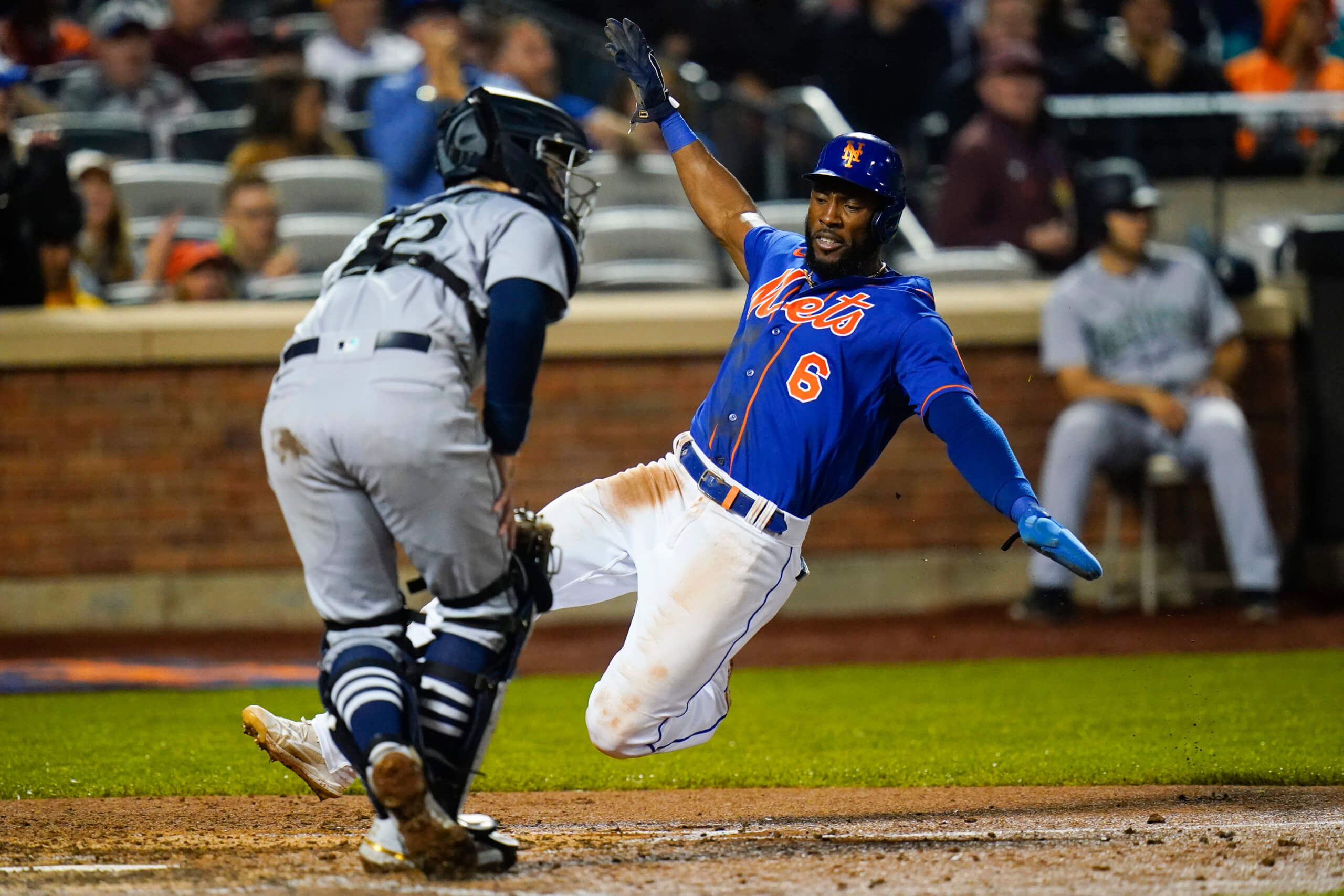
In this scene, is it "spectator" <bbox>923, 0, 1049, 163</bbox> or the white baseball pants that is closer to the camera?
the white baseball pants

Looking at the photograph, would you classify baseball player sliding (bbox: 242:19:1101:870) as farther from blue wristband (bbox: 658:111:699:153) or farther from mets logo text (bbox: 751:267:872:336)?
blue wristband (bbox: 658:111:699:153)

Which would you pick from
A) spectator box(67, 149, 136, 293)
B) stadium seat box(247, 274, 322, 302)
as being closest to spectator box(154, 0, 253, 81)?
spectator box(67, 149, 136, 293)

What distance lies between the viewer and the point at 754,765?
5.79m

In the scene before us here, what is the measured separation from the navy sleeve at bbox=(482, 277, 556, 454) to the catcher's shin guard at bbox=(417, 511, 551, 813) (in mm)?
366

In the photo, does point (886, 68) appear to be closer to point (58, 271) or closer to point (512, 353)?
point (58, 271)

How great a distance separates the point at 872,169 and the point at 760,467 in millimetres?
911

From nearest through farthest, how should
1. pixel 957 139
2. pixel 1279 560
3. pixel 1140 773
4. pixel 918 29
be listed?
pixel 1140 773
pixel 1279 560
pixel 957 139
pixel 918 29

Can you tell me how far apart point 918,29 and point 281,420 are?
9171 millimetres

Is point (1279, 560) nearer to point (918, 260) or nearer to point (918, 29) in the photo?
point (918, 260)

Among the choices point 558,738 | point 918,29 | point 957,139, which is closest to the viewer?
point 558,738

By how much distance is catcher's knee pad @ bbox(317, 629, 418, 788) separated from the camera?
148 inches

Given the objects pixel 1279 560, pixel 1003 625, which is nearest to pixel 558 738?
pixel 1003 625

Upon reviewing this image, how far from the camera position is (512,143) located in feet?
13.5

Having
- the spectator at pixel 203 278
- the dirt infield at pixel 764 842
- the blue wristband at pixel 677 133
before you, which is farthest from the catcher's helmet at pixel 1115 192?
the spectator at pixel 203 278
